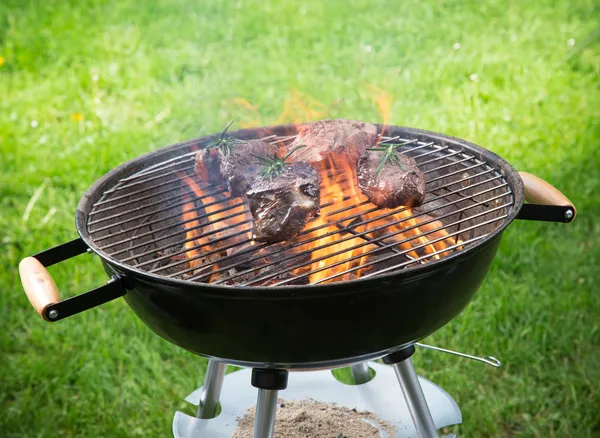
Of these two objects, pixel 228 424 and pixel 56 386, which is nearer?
pixel 228 424

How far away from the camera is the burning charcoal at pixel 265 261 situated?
79.7 inches

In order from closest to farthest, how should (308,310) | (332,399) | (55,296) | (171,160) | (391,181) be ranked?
1. (308,310)
2. (55,296)
3. (391,181)
4. (171,160)
5. (332,399)

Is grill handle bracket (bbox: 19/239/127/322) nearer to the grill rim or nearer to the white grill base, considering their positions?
the grill rim

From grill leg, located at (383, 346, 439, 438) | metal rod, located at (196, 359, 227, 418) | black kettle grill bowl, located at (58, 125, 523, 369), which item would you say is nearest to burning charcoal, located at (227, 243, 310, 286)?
black kettle grill bowl, located at (58, 125, 523, 369)

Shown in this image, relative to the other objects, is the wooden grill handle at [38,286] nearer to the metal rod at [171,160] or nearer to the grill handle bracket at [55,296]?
the grill handle bracket at [55,296]

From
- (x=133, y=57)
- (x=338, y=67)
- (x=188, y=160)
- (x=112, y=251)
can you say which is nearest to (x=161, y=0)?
(x=133, y=57)

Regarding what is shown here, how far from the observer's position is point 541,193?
7.74 ft

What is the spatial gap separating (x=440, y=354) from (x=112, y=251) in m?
1.73

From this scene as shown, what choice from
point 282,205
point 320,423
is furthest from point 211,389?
point 282,205

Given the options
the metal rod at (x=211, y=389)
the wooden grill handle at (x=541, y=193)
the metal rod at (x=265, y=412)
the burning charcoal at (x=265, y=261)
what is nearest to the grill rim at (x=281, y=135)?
the wooden grill handle at (x=541, y=193)

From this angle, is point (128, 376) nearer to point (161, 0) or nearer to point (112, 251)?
point (112, 251)

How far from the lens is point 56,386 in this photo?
10.8 ft

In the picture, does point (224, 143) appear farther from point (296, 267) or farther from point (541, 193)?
point (541, 193)

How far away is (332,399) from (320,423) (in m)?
0.16
